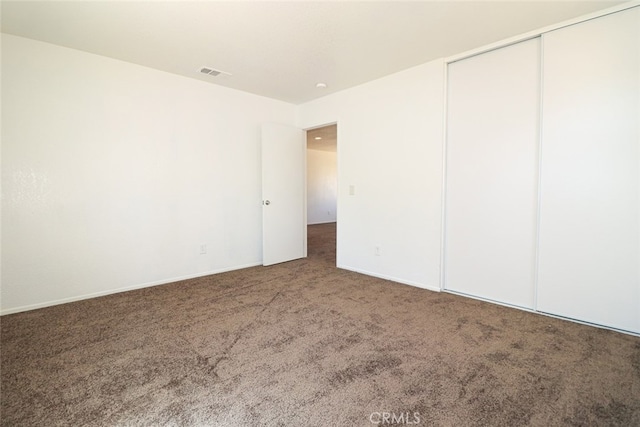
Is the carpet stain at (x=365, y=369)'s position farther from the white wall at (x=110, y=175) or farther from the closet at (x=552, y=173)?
the white wall at (x=110, y=175)

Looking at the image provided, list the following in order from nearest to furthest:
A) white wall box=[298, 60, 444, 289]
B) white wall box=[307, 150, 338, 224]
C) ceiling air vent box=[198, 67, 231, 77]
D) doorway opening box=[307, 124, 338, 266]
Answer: white wall box=[298, 60, 444, 289] < ceiling air vent box=[198, 67, 231, 77] < doorway opening box=[307, 124, 338, 266] < white wall box=[307, 150, 338, 224]

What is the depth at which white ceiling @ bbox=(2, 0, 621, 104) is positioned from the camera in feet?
7.69

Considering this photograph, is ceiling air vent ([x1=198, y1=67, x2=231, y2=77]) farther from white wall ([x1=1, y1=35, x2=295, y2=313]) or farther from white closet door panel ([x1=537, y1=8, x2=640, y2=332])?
white closet door panel ([x1=537, y1=8, x2=640, y2=332])

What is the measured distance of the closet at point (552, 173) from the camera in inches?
93.4

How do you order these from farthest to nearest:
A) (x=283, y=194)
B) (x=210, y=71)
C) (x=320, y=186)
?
(x=320, y=186)
(x=283, y=194)
(x=210, y=71)

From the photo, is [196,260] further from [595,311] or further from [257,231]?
[595,311]

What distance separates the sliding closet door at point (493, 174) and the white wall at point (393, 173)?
172 mm

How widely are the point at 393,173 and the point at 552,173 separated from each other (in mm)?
1609

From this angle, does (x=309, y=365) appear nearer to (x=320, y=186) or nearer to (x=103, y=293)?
(x=103, y=293)

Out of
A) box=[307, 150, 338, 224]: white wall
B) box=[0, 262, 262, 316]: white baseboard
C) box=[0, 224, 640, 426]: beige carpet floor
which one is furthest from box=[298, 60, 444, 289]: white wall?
box=[307, 150, 338, 224]: white wall

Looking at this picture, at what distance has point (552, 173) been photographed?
2680 millimetres

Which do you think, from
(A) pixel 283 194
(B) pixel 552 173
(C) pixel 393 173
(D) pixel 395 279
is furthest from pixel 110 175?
(B) pixel 552 173

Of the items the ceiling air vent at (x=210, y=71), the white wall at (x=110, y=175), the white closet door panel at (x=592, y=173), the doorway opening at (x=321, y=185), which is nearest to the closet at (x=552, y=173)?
the white closet door panel at (x=592, y=173)

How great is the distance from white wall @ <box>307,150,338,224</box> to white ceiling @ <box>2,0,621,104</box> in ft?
Answer: 20.6
